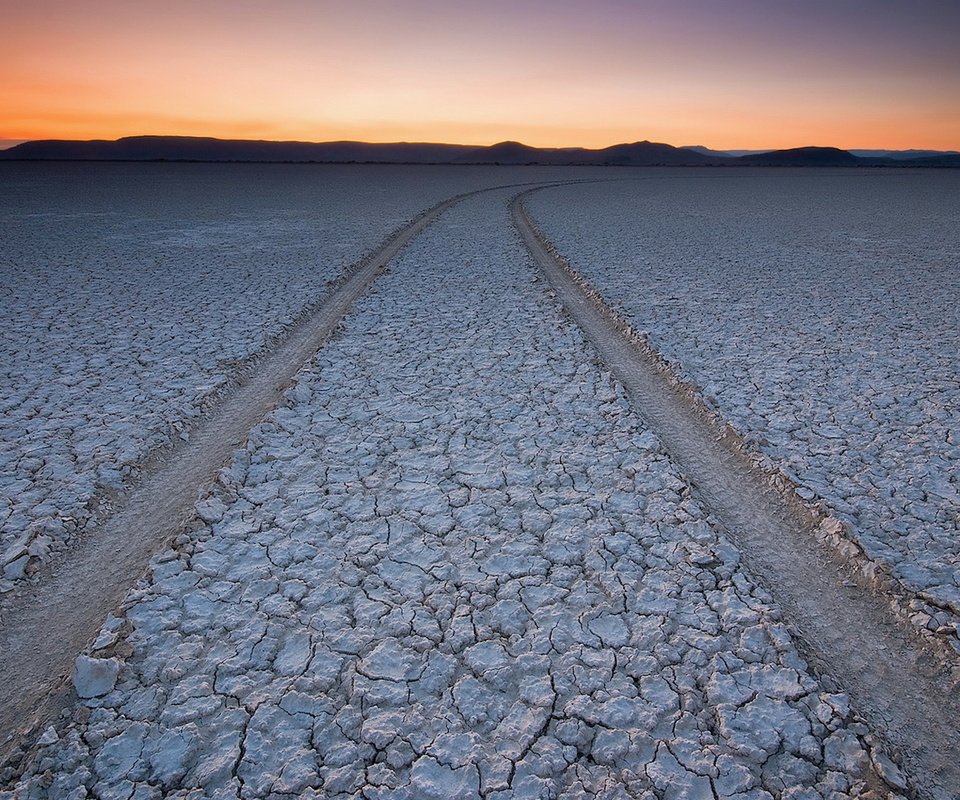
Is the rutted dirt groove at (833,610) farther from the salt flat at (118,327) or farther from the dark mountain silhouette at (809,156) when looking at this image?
the dark mountain silhouette at (809,156)

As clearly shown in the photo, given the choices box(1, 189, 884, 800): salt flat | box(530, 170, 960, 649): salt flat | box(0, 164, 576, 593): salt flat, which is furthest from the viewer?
box(0, 164, 576, 593): salt flat

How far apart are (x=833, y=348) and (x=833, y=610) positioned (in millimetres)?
3637

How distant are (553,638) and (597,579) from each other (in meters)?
0.40

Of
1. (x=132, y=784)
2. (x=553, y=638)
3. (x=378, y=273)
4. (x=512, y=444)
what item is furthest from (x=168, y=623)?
(x=378, y=273)

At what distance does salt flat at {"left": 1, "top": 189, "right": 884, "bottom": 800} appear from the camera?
184cm

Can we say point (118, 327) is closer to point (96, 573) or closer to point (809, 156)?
point (96, 573)

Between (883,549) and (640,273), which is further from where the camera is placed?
(640,273)

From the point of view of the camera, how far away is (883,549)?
2742mm

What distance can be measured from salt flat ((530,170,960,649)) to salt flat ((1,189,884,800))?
0.86 metres

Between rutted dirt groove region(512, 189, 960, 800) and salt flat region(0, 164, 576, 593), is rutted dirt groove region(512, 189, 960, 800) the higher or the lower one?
the lower one

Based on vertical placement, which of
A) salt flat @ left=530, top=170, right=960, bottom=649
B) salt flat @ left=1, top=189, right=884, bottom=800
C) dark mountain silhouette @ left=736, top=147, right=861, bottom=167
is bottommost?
salt flat @ left=1, top=189, right=884, bottom=800

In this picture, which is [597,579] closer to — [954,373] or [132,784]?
[132,784]

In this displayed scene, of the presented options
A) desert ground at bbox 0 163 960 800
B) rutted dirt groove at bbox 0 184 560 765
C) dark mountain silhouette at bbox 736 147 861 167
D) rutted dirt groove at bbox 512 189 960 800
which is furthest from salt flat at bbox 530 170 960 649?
dark mountain silhouette at bbox 736 147 861 167

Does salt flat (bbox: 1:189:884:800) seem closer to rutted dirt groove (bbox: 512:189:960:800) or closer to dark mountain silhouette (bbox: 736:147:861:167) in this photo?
rutted dirt groove (bbox: 512:189:960:800)
